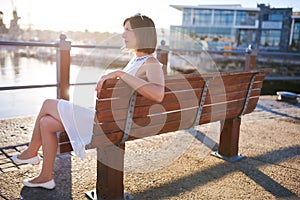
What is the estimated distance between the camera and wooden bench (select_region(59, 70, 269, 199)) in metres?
2.27

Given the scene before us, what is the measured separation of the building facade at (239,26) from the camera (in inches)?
2399

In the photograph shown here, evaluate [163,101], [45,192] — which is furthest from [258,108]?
[45,192]

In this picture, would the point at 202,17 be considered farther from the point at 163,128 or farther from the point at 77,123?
the point at 77,123

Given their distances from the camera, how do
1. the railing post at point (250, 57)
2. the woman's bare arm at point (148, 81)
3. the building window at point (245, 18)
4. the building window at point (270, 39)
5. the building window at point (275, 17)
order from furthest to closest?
the building window at point (245, 18) → the building window at point (270, 39) → the building window at point (275, 17) → the railing post at point (250, 57) → the woman's bare arm at point (148, 81)

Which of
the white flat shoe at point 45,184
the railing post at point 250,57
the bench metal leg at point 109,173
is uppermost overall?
the railing post at point 250,57

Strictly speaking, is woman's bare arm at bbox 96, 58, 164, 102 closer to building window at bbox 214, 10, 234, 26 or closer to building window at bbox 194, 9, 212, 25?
building window at bbox 194, 9, 212, 25

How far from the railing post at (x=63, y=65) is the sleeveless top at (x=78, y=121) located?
5.93 feet

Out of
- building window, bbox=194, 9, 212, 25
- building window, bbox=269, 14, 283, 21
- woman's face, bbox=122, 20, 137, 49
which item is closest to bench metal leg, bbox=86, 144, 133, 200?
woman's face, bbox=122, 20, 137, 49

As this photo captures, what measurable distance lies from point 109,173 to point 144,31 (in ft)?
3.58

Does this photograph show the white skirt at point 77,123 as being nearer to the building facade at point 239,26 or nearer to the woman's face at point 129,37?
the woman's face at point 129,37

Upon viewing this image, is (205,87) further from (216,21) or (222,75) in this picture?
(216,21)

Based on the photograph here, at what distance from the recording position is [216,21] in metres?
61.7

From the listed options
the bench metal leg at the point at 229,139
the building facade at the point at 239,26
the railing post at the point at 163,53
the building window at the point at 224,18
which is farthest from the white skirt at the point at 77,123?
the building window at the point at 224,18

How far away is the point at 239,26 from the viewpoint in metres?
62.6
